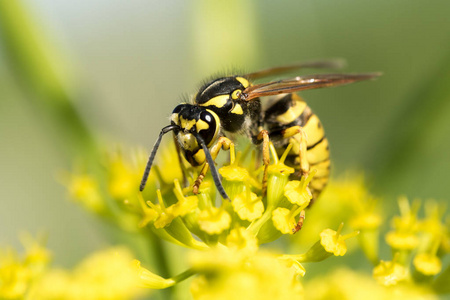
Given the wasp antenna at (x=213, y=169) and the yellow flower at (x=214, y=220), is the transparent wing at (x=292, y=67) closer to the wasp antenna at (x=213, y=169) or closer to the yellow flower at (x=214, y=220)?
the wasp antenna at (x=213, y=169)

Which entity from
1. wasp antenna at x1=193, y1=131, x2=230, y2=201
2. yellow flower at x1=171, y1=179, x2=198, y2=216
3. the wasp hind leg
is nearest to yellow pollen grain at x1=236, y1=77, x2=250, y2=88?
the wasp hind leg

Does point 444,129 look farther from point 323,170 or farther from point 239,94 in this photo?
point 239,94

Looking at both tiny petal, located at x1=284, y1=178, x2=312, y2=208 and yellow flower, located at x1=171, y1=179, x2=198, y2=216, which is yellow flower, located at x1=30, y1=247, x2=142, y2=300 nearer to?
yellow flower, located at x1=171, y1=179, x2=198, y2=216

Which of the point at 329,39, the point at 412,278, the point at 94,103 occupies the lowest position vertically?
the point at 329,39

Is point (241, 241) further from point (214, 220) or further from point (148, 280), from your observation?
point (148, 280)

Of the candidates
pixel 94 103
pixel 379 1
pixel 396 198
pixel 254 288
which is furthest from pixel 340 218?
pixel 379 1
